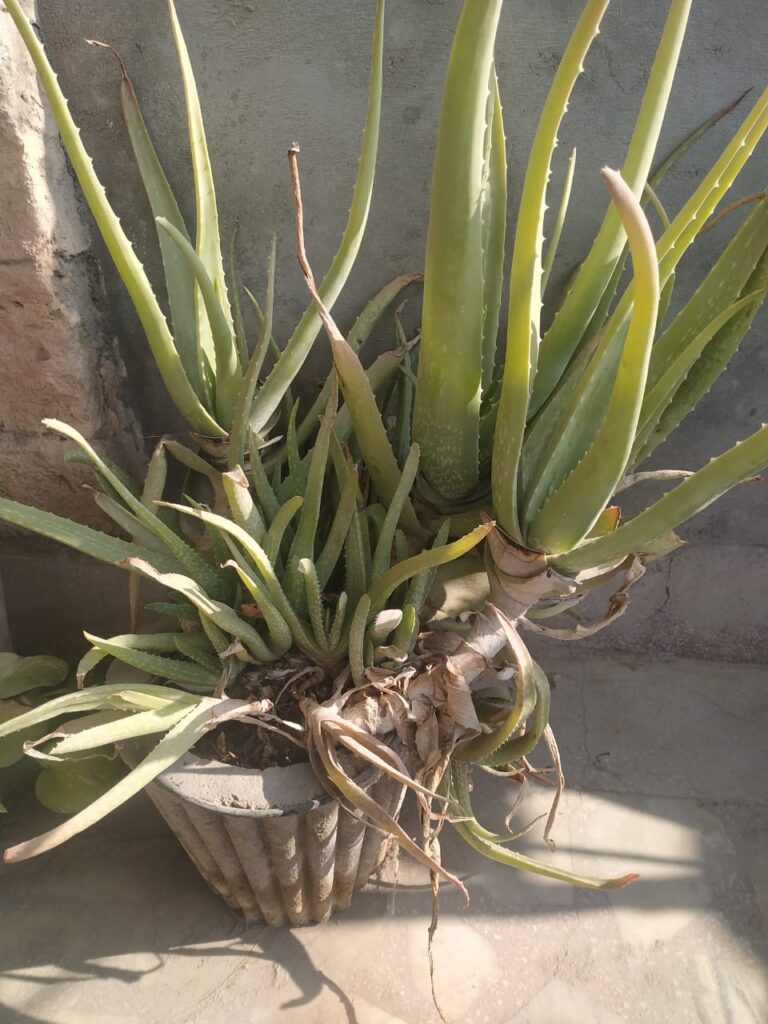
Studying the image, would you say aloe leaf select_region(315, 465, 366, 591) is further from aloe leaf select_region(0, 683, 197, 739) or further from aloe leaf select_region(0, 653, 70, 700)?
aloe leaf select_region(0, 653, 70, 700)

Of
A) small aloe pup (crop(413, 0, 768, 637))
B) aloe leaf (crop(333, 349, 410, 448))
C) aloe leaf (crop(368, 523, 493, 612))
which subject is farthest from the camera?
aloe leaf (crop(333, 349, 410, 448))

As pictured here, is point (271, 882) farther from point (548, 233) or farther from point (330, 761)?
point (548, 233)

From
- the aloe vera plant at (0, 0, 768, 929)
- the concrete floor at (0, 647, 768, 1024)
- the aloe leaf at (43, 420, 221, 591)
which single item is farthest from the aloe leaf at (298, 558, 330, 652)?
the concrete floor at (0, 647, 768, 1024)

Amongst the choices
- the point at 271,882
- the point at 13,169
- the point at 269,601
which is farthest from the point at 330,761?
the point at 13,169

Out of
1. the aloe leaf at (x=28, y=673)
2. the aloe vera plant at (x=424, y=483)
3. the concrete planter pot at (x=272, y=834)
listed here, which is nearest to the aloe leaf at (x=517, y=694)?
the aloe vera plant at (x=424, y=483)

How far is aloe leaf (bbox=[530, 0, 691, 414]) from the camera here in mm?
509

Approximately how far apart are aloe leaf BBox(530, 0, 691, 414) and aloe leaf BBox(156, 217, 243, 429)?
0.33m

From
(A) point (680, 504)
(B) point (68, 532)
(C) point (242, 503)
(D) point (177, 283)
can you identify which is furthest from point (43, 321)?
(A) point (680, 504)

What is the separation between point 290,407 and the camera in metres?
0.89

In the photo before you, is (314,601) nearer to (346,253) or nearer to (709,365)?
(346,253)

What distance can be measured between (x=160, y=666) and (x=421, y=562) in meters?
0.30

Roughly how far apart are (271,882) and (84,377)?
2.28 ft

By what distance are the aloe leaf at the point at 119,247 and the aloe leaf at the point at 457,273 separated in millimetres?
256

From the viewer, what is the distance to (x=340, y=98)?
0.82 meters
